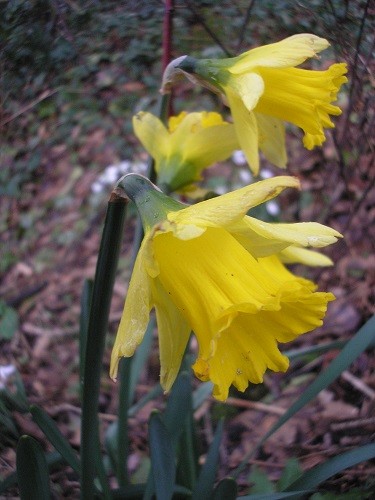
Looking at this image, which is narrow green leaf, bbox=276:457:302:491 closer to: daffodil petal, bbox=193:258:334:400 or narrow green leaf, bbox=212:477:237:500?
narrow green leaf, bbox=212:477:237:500

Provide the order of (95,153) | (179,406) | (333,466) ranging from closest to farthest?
(333,466) < (179,406) < (95,153)

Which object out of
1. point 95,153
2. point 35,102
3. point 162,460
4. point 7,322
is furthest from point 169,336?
point 95,153

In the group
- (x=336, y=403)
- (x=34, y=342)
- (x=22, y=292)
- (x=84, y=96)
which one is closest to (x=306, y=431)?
(x=336, y=403)

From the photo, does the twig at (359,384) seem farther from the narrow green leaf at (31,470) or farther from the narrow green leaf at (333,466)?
the narrow green leaf at (31,470)

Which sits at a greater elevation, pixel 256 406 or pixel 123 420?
pixel 123 420

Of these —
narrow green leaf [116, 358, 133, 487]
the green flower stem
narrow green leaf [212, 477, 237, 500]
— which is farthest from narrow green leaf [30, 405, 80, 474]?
narrow green leaf [212, 477, 237, 500]

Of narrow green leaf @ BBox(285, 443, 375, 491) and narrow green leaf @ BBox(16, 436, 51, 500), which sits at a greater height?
narrow green leaf @ BBox(16, 436, 51, 500)

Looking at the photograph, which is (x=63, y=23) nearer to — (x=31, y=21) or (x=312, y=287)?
(x=31, y=21)

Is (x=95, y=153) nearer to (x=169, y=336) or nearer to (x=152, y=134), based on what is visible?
(x=152, y=134)
